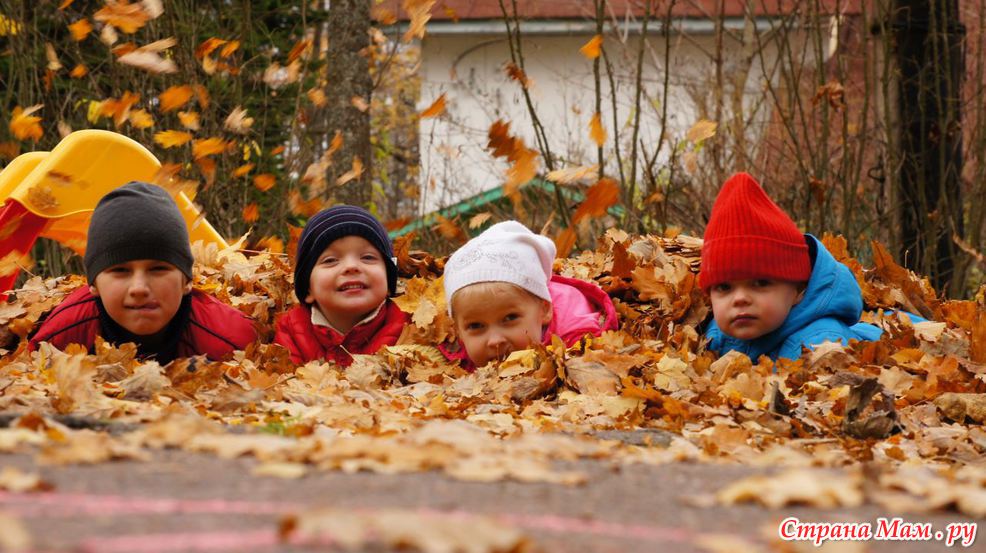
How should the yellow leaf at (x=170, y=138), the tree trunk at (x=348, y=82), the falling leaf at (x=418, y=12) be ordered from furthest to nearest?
the tree trunk at (x=348, y=82), the yellow leaf at (x=170, y=138), the falling leaf at (x=418, y=12)

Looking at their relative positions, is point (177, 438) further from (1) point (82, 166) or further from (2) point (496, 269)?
(1) point (82, 166)

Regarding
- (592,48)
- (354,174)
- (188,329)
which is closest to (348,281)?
(188,329)

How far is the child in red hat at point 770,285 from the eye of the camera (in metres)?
4.92

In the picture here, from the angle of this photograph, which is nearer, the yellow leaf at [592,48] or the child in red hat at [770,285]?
the child in red hat at [770,285]

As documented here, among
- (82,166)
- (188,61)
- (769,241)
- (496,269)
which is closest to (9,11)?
(188,61)

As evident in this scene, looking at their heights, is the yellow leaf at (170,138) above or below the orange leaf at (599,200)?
above

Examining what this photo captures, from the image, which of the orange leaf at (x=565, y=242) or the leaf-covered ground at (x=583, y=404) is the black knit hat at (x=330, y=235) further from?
the orange leaf at (x=565, y=242)

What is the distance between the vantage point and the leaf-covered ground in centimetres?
248

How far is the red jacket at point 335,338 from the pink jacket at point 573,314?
0.97 feet

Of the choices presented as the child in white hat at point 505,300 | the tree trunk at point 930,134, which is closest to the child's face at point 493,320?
the child in white hat at point 505,300

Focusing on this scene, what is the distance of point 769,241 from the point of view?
4.96 m

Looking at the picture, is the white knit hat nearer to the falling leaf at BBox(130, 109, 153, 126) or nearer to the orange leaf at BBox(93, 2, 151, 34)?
the orange leaf at BBox(93, 2, 151, 34)

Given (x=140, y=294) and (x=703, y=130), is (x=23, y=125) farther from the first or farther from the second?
(x=703, y=130)

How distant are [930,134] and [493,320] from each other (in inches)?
185
